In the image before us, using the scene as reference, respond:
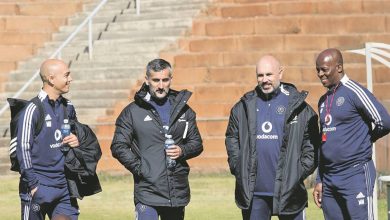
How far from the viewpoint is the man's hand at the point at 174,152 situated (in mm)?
9584

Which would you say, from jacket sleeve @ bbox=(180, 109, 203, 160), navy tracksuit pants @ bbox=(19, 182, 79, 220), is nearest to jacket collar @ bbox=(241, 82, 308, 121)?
jacket sleeve @ bbox=(180, 109, 203, 160)

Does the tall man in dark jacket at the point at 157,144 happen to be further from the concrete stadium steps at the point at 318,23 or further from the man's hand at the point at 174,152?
the concrete stadium steps at the point at 318,23

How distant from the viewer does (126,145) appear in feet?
31.9

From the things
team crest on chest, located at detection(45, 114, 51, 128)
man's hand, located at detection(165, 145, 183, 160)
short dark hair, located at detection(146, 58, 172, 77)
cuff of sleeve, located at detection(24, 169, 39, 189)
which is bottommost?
cuff of sleeve, located at detection(24, 169, 39, 189)

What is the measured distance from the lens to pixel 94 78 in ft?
76.2

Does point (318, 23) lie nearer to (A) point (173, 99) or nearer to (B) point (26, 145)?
(A) point (173, 99)

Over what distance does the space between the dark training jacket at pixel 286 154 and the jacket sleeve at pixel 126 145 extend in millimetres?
876

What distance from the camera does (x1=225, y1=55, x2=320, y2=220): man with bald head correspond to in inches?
367

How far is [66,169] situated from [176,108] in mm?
1142

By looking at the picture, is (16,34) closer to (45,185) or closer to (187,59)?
(187,59)

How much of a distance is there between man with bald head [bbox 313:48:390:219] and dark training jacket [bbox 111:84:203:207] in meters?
1.28

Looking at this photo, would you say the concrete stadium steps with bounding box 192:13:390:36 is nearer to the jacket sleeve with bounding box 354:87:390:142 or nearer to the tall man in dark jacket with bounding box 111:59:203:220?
the tall man in dark jacket with bounding box 111:59:203:220

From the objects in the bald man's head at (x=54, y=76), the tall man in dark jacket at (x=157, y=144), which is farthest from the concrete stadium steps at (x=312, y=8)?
the bald man's head at (x=54, y=76)

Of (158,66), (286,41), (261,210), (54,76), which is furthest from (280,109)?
(286,41)
